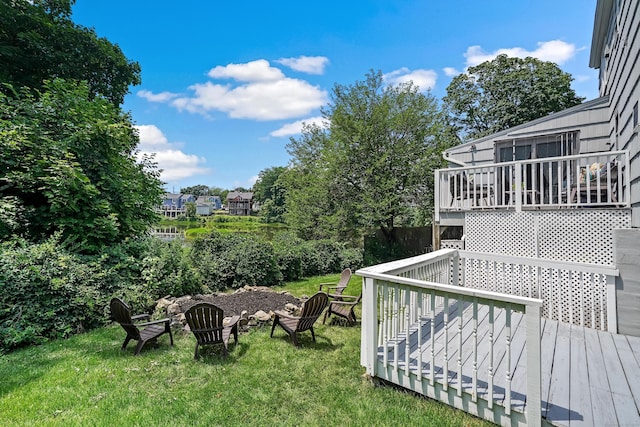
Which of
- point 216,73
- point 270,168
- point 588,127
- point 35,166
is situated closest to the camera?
point 35,166

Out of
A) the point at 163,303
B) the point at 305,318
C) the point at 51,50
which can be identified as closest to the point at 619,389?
the point at 305,318

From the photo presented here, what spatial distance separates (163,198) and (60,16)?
28.4ft

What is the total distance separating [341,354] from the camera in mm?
4383

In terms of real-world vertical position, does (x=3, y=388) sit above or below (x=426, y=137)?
below

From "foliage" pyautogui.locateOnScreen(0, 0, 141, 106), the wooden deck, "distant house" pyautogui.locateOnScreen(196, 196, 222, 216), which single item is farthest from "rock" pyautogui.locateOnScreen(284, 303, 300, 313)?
"distant house" pyautogui.locateOnScreen(196, 196, 222, 216)

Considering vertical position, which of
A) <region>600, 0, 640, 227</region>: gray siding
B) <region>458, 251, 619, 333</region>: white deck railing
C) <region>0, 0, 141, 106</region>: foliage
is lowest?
<region>458, 251, 619, 333</region>: white deck railing

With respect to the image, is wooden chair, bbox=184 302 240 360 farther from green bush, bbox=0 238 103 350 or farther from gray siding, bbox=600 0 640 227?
gray siding, bbox=600 0 640 227

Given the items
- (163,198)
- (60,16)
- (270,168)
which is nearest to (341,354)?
(163,198)

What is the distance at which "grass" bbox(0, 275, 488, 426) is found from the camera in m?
2.88

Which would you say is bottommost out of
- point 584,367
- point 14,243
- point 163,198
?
point 584,367

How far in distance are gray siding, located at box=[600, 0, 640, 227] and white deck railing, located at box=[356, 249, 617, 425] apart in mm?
1308

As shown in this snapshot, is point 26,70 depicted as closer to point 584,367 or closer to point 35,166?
point 35,166

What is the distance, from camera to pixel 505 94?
2047 centimetres

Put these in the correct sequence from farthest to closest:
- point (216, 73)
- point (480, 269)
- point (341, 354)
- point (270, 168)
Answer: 1. point (270, 168)
2. point (216, 73)
3. point (480, 269)
4. point (341, 354)
